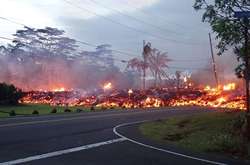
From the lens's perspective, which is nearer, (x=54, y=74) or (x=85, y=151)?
(x=85, y=151)

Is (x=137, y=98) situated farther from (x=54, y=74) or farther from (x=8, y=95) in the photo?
(x=54, y=74)

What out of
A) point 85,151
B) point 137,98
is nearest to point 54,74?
point 137,98

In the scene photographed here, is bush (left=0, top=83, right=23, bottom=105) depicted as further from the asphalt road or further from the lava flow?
the asphalt road

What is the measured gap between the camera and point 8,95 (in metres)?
45.9

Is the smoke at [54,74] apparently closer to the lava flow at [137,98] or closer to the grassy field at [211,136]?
the lava flow at [137,98]

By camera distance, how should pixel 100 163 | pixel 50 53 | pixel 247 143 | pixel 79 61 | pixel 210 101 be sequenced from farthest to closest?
pixel 79 61 → pixel 50 53 → pixel 210 101 → pixel 247 143 → pixel 100 163

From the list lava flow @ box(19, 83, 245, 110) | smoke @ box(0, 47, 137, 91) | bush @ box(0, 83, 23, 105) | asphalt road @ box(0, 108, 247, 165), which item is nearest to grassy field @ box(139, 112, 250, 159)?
asphalt road @ box(0, 108, 247, 165)

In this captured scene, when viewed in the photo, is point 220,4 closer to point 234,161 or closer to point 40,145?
point 234,161

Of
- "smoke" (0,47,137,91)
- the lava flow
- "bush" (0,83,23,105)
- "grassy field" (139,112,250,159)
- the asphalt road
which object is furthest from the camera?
"smoke" (0,47,137,91)

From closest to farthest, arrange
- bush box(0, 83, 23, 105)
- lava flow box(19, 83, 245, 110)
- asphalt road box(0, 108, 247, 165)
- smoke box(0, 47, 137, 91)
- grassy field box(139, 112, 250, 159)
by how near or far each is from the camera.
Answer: asphalt road box(0, 108, 247, 165) → grassy field box(139, 112, 250, 159) → bush box(0, 83, 23, 105) → lava flow box(19, 83, 245, 110) → smoke box(0, 47, 137, 91)

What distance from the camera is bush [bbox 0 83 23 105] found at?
148ft

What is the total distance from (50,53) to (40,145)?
98.0 meters

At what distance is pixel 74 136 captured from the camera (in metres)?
17.1

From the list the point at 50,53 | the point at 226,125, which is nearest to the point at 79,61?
the point at 50,53
